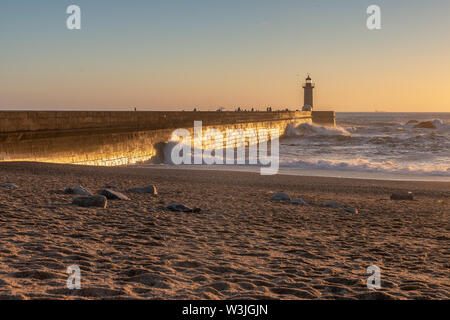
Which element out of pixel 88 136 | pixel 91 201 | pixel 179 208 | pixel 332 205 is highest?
pixel 88 136

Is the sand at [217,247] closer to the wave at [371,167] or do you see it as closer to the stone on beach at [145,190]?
the stone on beach at [145,190]

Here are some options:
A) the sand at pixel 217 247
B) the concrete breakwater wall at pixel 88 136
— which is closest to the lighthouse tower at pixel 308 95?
the concrete breakwater wall at pixel 88 136

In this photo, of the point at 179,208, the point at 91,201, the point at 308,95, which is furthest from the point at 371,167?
the point at 308,95

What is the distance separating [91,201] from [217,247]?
2371mm

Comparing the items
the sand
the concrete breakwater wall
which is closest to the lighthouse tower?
the concrete breakwater wall

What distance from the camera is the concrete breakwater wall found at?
12.4 metres

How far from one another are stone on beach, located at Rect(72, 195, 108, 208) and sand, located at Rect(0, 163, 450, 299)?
0.15 meters

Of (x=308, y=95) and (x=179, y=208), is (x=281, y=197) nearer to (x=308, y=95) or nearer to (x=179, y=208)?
(x=179, y=208)

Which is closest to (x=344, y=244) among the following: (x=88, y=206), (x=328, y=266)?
(x=328, y=266)

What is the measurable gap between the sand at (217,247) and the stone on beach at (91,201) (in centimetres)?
15

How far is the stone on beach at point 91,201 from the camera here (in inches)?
239

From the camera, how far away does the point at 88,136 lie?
1516cm

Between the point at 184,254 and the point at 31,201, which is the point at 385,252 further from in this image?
the point at 31,201
